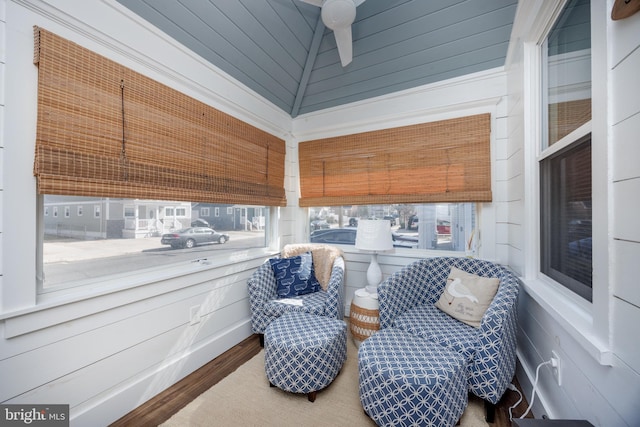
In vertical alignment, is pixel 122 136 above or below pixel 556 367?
above

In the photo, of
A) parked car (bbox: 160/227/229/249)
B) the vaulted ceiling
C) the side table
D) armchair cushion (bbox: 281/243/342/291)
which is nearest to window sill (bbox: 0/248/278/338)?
parked car (bbox: 160/227/229/249)

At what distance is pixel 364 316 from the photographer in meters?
2.15

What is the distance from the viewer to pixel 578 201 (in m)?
1.22

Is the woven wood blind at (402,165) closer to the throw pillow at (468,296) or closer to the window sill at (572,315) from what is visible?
the throw pillow at (468,296)

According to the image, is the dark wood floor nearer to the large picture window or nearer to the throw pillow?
the throw pillow

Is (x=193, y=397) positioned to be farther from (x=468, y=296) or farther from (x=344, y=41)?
(x=344, y=41)

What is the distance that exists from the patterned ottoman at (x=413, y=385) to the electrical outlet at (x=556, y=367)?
1.36 feet

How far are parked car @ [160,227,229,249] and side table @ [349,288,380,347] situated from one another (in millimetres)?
1389

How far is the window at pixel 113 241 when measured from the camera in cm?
141

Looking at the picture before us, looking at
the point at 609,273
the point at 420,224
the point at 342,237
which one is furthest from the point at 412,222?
the point at 609,273

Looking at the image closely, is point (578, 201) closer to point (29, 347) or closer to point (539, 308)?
point (539, 308)

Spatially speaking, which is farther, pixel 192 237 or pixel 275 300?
pixel 275 300

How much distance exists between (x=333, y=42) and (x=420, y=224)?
2.02 m

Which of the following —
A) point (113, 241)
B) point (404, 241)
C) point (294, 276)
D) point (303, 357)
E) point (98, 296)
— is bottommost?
point (303, 357)
